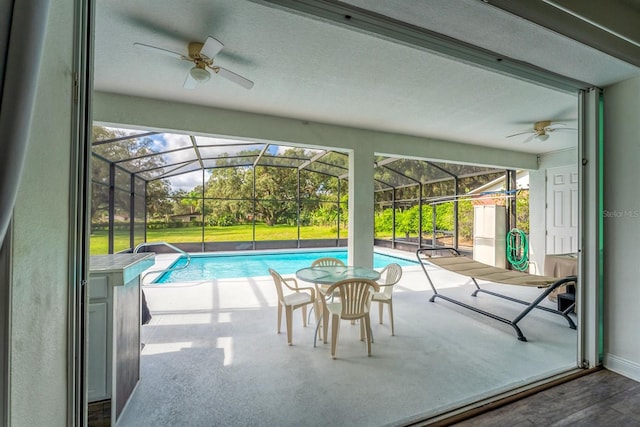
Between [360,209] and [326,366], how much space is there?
2.52m

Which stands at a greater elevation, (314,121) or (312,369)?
(314,121)

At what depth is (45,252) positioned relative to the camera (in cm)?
93

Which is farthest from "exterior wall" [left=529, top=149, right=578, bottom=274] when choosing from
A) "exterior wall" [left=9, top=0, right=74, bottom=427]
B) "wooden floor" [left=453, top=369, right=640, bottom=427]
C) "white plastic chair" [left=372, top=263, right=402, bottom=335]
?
"exterior wall" [left=9, top=0, right=74, bottom=427]

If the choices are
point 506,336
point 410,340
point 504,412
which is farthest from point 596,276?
point 410,340

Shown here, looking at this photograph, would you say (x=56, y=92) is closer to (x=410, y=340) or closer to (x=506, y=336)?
(x=410, y=340)

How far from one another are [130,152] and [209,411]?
574cm

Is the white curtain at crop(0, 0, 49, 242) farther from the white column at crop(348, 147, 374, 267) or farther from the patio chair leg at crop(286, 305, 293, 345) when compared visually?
the white column at crop(348, 147, 374, 267)

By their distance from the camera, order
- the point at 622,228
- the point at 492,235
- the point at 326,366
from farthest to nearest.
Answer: the point at 492,235
the point at 326,366
the point at 622,228

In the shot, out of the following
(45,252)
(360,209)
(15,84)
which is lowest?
(45,252)

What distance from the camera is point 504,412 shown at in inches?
67.7

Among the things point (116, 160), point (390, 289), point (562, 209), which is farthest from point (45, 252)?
point (562, 209)

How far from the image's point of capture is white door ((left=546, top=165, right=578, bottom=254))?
5458 millimetres

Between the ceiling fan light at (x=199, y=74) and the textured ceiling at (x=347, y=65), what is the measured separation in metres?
0.20

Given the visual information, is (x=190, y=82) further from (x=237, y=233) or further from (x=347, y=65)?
(x=237, y=233)
